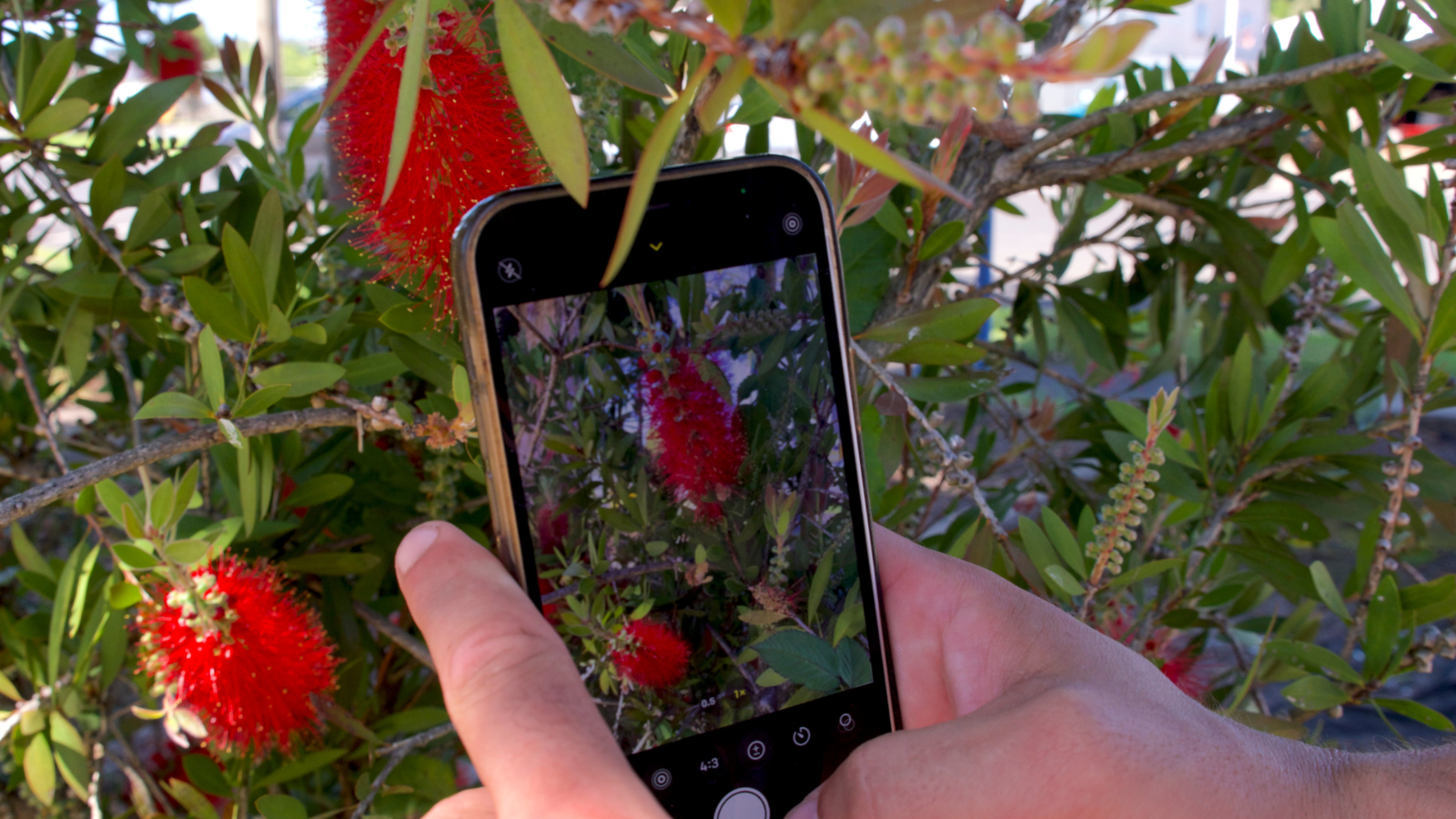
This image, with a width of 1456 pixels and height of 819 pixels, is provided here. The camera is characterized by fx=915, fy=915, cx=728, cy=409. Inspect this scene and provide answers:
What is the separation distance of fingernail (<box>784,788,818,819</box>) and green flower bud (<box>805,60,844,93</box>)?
1.07 feet

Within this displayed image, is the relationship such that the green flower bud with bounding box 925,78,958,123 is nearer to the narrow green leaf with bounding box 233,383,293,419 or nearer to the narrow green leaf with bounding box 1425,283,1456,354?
the narrow green leaf with bounding box 233,383,293,419

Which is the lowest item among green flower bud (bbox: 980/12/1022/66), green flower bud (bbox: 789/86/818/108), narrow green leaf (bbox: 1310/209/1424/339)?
narrow green leaf (bbox: 1310/209/1424/339)

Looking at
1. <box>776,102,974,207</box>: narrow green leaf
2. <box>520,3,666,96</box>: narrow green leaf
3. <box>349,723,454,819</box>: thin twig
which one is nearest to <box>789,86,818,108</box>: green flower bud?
<box>776,102,974,207</box>: narrow green leaf

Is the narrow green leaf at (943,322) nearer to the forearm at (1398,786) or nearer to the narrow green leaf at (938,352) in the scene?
the narrow green leaf at (938,352)

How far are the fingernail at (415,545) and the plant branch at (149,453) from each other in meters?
0.06

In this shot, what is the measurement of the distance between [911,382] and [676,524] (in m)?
0.14

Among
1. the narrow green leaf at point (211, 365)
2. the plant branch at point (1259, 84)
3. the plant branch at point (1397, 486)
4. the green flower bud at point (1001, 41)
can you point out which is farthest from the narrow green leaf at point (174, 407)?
the plant branch at point (1397, 486)

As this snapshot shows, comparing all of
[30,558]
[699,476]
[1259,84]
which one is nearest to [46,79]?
[30,558]

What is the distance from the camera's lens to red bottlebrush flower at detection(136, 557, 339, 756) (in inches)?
15.7

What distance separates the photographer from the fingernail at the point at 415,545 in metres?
0.35

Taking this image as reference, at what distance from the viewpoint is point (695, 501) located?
41 cm

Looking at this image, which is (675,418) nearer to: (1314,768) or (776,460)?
(776,460)

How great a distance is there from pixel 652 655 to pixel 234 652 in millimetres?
184

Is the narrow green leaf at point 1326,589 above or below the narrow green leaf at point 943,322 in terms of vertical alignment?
below
